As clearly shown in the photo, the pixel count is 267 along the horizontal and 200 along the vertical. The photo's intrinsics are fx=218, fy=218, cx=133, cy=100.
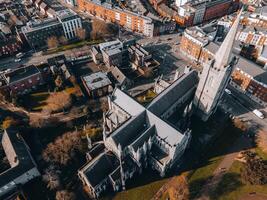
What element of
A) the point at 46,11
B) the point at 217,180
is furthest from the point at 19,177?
the point at 46,11

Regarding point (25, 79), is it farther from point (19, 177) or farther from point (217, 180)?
point (217, 180)

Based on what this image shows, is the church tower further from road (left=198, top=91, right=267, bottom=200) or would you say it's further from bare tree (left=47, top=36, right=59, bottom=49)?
bare tree (left=47, top=36, right=59, bottom=49)

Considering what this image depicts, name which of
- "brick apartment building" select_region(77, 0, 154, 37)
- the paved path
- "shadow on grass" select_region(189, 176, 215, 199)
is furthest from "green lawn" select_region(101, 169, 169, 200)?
"brick apartment building" select_region(77, 0, 154, 37)

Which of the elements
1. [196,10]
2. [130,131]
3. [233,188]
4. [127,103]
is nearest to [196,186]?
[233,188]

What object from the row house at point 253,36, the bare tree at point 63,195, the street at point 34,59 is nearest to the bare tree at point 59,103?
the street at point 34,59

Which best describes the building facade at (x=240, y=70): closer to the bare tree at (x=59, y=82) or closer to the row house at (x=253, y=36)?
the row house at (x=253, y=36)

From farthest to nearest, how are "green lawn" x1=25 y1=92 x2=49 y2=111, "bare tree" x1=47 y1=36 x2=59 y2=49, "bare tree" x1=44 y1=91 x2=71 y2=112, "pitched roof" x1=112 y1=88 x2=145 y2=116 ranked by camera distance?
"bare tree" x1=47 y1=36 x2=59 y2=49 → "green lawn" x1=25 y1=92 x2=49 y2=111 → "bare tree" x1=44 y1=91 x2=71 y2=112 → "pitched roof" x1=112 y1=88 x2=145 y2=116
